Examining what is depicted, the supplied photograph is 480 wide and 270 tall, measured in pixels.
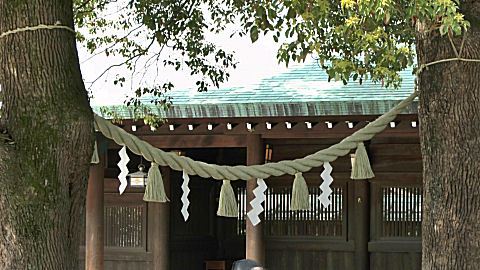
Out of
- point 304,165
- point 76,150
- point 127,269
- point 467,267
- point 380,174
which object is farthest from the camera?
point 127,269

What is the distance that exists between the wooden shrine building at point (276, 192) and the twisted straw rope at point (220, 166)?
2.80 metres

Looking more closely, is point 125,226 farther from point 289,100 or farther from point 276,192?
point 289,100

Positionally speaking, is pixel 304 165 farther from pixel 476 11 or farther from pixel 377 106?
pixel 377 106

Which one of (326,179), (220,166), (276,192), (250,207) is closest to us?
(220,166)

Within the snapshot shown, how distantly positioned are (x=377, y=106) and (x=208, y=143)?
2.31 meters

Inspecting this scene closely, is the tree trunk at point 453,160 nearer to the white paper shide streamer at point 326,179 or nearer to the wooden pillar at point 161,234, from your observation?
the white paper shide streamer at point 326,179

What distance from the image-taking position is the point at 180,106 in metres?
9.43

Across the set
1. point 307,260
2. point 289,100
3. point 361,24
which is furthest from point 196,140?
point 361,24

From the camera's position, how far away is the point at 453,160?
5367mm

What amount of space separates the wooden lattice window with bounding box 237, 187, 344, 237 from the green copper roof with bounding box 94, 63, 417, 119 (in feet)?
6.23

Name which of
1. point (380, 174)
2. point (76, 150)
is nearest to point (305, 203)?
point (76, 150)

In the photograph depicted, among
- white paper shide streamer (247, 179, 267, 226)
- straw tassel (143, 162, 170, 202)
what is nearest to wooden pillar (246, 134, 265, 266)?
white paper shide streamer (247, 179, 267, 226)

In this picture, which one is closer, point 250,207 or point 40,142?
point 40,142

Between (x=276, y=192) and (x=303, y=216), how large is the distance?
0.50m
